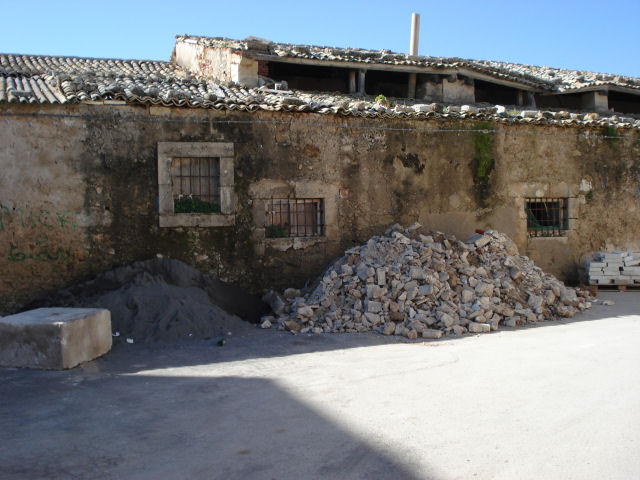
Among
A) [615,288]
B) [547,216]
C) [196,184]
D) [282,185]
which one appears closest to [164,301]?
[196,184]

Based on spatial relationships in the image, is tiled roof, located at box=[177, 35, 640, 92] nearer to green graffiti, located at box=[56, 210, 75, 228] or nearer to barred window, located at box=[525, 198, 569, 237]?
barred window, located at box=[525, 198, 569, 237]

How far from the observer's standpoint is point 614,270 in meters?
11.8

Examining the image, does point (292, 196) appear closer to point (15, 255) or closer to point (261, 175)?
point (261, 175)

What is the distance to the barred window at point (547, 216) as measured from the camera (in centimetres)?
1215

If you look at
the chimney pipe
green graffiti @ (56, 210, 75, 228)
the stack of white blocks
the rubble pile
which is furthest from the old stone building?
the chimney pipe

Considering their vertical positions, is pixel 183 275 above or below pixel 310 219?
below

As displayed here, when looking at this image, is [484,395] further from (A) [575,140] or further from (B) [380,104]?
(A) [575,140]

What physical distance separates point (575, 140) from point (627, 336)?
230 inches

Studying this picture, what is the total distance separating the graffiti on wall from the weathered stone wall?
0.02m

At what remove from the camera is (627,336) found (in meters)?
7.67

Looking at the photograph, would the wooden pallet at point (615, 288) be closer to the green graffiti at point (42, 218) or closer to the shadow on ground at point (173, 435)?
the shadow on ground at point (173, 435)

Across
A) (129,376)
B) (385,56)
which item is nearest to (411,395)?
(129,376)

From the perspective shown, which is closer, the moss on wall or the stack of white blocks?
the moss on wall

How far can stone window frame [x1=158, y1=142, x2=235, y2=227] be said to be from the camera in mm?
9273
